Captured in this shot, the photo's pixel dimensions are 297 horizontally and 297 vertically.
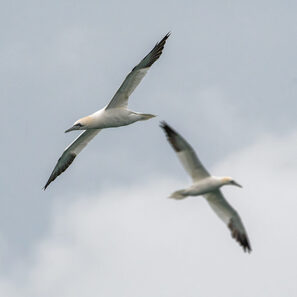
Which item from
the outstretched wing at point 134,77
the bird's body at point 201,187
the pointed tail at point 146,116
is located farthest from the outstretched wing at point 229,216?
the outstretched wing at point 134,77

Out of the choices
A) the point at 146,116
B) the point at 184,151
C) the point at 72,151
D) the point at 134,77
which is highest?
the point at 134,77

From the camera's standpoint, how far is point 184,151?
37.8 meters

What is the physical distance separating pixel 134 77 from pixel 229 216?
6607 mm

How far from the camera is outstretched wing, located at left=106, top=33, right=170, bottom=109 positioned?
3991 cm

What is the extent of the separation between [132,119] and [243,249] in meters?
6.78

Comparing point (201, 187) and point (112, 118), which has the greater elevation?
point (112, 118)

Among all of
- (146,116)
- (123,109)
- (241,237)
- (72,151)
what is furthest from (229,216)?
(72,151)

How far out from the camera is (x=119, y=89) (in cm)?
4028

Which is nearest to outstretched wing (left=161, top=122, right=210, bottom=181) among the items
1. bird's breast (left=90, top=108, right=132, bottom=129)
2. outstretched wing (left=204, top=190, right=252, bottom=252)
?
outstretched wing (left=204, top=190, right=252, bottom=252)

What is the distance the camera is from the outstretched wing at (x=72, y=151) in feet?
147

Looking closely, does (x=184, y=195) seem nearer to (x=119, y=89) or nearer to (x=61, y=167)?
(x=119, y=89)

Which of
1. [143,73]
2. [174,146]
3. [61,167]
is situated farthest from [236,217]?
[61,167]

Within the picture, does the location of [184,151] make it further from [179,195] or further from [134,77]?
[134,77]

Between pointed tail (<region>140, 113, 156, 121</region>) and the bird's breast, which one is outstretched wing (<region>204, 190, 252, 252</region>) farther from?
the bird's breast
